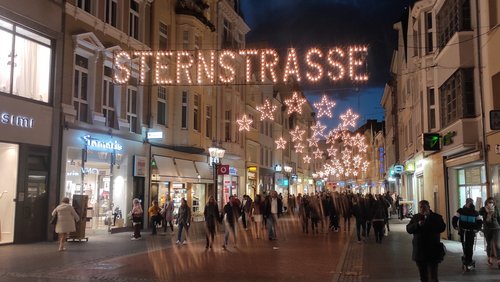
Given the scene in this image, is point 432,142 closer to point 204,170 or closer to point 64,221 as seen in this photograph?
point 64,221

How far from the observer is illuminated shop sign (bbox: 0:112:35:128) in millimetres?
17031

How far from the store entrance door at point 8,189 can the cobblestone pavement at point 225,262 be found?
779 mm

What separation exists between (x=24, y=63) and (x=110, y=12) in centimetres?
566

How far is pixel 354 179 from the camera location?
100 m

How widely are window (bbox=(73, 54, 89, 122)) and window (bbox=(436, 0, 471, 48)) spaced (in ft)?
45.6

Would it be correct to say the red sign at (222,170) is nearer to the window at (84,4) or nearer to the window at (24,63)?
the window at (84,4)

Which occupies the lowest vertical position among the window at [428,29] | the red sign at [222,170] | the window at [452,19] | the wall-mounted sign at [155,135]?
the red sign at [222,170]

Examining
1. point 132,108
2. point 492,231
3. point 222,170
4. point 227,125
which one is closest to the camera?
point 492,231

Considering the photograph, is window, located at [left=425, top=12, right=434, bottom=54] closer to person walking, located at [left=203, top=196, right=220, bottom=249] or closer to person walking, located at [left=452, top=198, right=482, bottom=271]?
person walking, located at [left=452, top=198, right=482, bottom=271]

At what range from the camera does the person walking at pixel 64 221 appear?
639 inches

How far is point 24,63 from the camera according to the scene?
18.6m

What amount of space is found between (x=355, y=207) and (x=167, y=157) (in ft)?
36.0

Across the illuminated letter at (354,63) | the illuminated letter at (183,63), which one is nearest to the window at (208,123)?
the illuminated letter at (183,63)

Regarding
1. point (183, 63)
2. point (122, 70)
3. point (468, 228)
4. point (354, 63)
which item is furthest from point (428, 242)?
point (122, 70)
